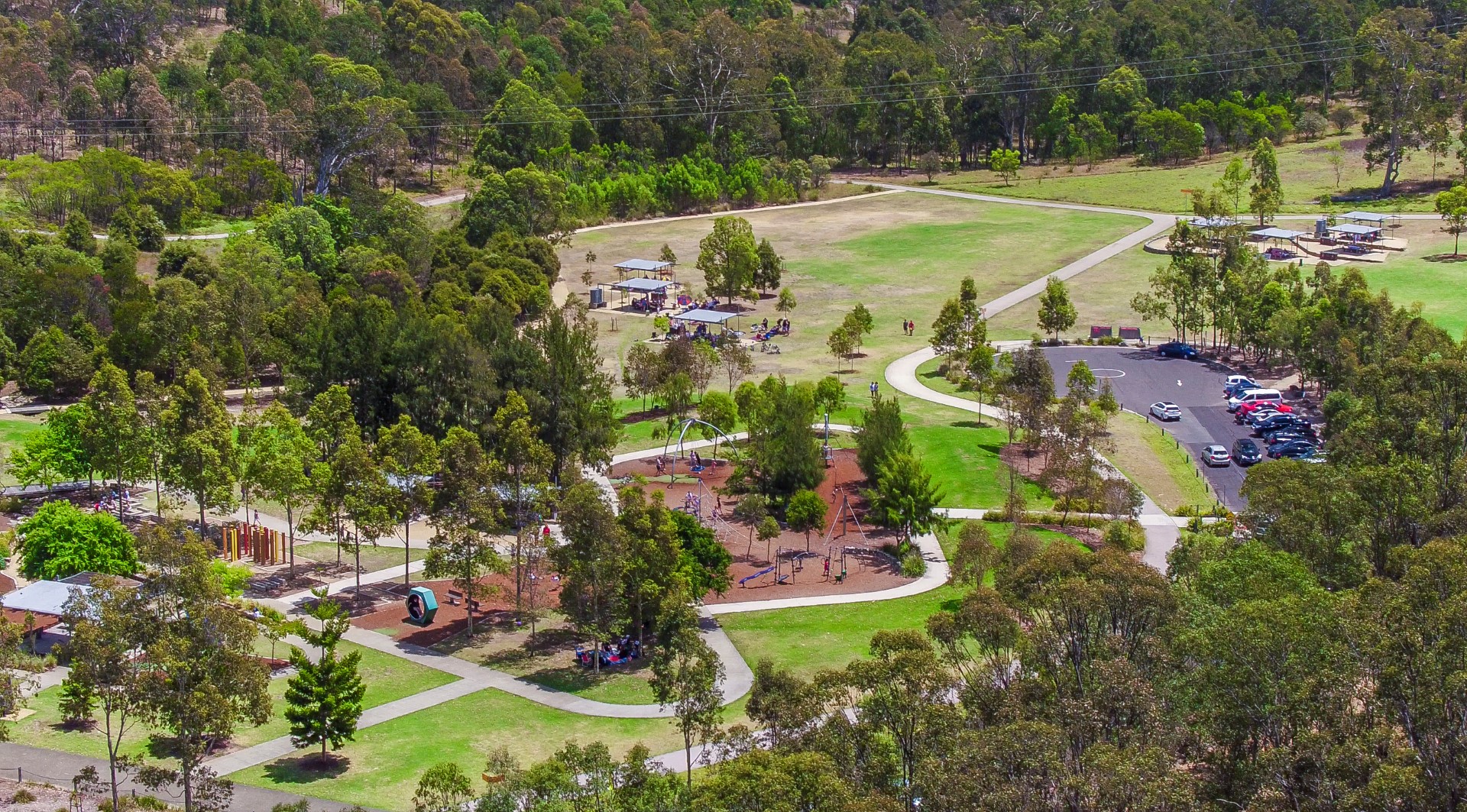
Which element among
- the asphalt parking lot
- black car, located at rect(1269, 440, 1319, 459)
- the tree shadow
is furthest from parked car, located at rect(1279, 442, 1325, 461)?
the tree shadow

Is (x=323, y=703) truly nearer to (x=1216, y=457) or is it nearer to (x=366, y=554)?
(x=366, y=554)

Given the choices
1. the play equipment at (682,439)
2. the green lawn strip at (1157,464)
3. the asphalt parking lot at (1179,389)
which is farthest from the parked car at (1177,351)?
the play equipment at (682,439)

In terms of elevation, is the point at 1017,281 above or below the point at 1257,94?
below

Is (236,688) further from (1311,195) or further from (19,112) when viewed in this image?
(1311,195)

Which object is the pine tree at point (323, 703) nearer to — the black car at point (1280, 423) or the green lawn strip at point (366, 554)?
the green lawn strip at point (366, 554)

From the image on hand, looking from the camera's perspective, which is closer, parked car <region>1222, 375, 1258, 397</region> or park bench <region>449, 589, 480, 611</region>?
park bench <region>449, 589, 480, 611</region>

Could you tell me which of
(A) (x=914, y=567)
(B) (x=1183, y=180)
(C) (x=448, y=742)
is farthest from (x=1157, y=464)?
(B) (x=1183, y=180)

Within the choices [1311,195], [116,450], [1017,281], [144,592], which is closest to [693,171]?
[1017,281]

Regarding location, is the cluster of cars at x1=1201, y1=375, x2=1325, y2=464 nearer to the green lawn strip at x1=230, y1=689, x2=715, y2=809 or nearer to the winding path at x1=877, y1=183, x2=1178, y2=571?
the winding path at x1=877, y1=183, x2=1178, y2=571
